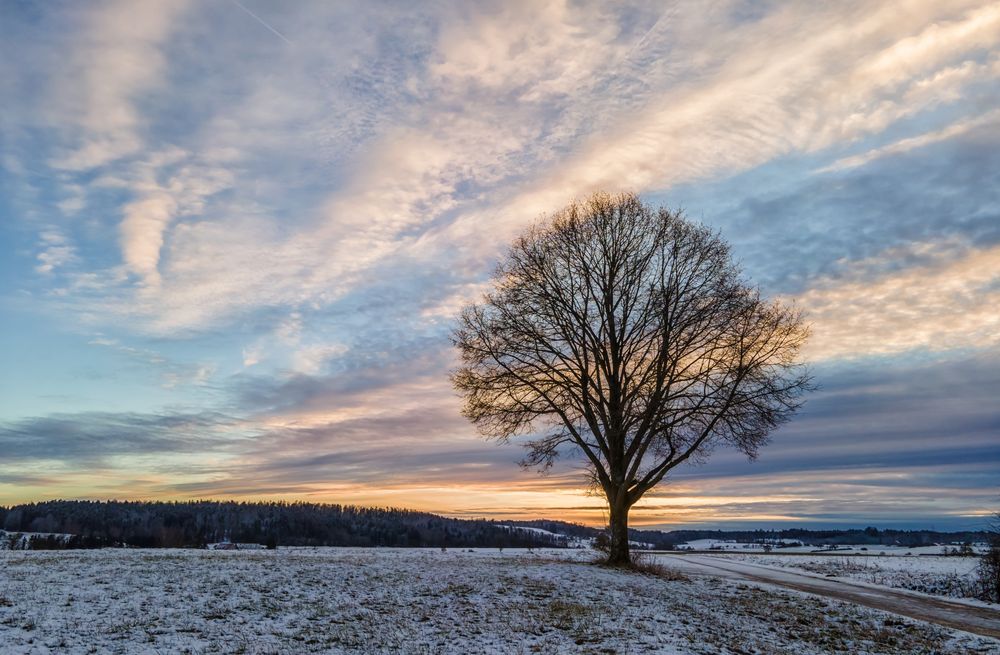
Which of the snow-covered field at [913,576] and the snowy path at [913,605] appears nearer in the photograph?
the snowy path at [913,605]

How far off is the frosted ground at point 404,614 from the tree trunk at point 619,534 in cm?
365

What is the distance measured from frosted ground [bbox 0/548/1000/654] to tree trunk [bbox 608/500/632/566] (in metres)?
3.65

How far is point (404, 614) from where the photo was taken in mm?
14492

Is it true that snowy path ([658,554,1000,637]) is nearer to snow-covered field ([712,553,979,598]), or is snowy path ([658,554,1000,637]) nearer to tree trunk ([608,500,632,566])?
snow-covered field ([712,553,979,598])

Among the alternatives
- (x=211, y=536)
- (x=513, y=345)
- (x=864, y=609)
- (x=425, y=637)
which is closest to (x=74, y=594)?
(x=425, y=637)

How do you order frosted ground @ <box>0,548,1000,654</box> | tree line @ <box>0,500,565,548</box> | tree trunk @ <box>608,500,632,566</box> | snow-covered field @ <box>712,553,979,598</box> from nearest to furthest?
frosted ground @ <box>0,548,1000,654</box>
tree trunk @ <box>608,500,632,566</box>
snow-covered field @ <box>712,553,979,598</box>
tree line @ <box>0,500,565,548</box>

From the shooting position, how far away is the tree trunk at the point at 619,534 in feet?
82.9

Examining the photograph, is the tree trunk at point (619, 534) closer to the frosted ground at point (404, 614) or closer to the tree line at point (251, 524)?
the frosted ground at point (404, 614)

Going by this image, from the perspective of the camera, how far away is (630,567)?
2436cm

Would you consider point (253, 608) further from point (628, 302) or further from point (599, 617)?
point (628, 302)

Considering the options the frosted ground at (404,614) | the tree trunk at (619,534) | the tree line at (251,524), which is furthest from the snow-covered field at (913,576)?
the tree line at (251,524)

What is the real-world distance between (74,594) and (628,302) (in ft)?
68.4

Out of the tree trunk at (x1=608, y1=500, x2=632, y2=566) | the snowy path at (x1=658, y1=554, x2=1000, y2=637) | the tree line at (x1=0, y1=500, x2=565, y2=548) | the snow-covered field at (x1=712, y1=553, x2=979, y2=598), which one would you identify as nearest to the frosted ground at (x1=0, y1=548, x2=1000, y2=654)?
the snowy path at (x1=658, y1=554, x2=1000, y2=637)

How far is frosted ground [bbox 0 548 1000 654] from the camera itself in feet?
39.3
